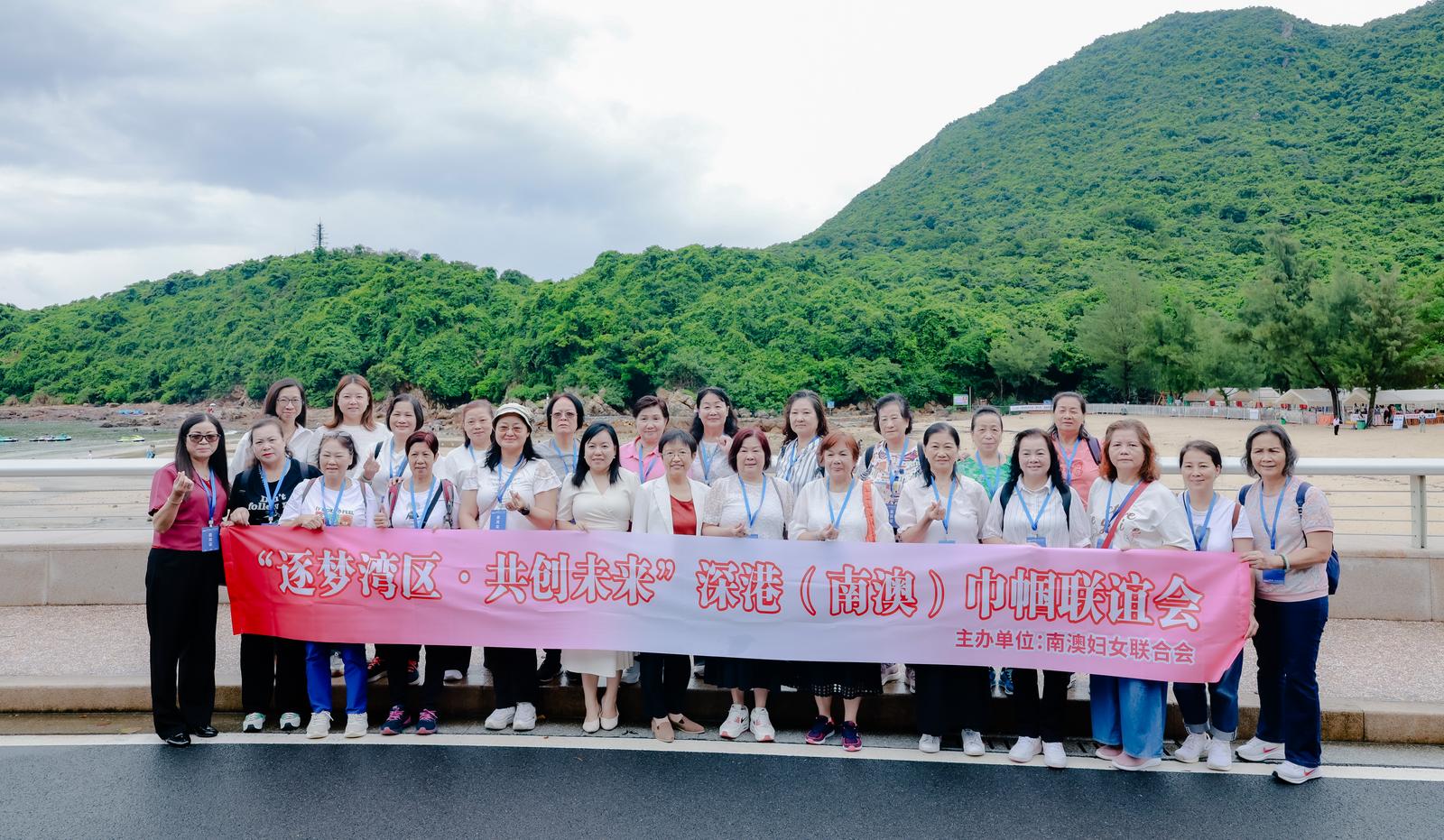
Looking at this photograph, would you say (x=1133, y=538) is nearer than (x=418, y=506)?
Yes

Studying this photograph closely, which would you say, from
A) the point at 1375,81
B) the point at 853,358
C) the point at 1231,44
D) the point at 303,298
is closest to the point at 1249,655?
the point at 853,358

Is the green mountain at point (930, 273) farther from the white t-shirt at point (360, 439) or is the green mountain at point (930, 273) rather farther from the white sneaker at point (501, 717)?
the white sneaker at point (501, 717)

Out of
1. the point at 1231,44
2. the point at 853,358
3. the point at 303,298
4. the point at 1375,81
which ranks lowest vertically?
the point at 853,358

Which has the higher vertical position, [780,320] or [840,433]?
[780,320]

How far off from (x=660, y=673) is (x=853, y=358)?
8430 centimetres

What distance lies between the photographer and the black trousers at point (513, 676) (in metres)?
4.58

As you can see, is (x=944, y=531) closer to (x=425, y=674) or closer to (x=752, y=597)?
(x=752, y=597)

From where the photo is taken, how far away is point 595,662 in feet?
14.9

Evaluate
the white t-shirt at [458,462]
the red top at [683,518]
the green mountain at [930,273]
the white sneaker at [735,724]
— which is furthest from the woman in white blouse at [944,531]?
the green mountain at [930,273]

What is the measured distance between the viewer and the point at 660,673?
455 centimetres

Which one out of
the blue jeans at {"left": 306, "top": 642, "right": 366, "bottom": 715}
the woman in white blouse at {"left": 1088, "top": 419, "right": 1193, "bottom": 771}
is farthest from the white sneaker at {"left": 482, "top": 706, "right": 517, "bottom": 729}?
the woman in white blouse at {"left": 1088, "top": 419, "right": 1193, "bottom": 771}

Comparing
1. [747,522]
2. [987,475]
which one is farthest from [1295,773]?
[747,522]

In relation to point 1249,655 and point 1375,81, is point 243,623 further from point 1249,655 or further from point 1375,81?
point 1375,81

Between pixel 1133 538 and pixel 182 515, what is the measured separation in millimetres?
4836
